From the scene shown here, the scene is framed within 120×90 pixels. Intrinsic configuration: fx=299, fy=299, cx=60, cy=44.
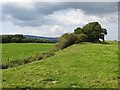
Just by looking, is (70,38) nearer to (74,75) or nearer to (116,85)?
(74,75)

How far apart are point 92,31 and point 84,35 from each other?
4440mm

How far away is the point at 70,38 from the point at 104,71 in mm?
40011

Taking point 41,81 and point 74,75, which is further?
point 74,75

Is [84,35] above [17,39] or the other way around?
above

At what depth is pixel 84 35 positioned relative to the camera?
74.7 metres

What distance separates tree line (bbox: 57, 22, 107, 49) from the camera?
65312 millimetres

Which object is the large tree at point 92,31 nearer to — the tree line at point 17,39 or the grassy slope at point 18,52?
the grassy slope at point 18,52

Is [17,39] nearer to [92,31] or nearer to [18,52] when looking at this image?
[18,52]

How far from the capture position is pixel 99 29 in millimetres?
81000

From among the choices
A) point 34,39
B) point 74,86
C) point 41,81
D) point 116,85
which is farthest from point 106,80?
point 34,39

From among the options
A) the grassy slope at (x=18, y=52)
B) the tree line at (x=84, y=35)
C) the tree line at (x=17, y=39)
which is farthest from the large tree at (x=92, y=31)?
the tree line at (x=17, y=39)

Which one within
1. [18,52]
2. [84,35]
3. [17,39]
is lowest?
[18,52]

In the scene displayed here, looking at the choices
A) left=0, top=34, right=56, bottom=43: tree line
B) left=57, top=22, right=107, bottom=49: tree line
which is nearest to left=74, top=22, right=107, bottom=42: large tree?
left=57, top=22, right=107, bottom=49: tree line

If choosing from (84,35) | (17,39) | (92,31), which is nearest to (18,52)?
(84,35)
